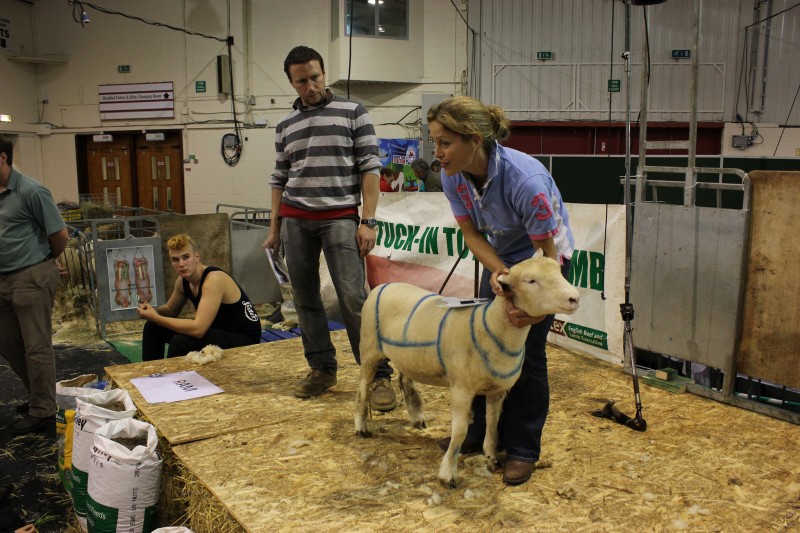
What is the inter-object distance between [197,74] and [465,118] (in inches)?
556

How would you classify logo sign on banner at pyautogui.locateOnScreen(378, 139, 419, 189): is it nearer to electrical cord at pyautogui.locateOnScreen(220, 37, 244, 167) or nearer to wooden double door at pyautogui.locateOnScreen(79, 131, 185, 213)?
electrical cord at pyautogui.locateOnScreen(220, 37, 244, 167)

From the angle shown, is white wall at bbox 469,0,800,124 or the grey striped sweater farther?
white wall at bbox 469,0,800,124

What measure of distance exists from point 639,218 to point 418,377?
7.51ft

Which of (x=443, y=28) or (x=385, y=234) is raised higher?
(x=443, y=28)

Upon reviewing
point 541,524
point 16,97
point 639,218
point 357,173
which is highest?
point 16,97

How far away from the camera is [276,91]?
15.1m

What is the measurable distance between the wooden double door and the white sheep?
14.1 meters

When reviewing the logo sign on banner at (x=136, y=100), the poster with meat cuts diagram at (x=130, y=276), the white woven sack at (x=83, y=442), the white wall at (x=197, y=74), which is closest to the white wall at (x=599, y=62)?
the white wall at (x=197, y=74)

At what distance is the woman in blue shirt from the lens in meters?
2.62

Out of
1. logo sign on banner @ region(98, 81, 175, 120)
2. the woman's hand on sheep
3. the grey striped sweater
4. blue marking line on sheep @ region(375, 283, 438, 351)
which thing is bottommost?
blue marking line on sheep @ region(375, 283, 438, 351)

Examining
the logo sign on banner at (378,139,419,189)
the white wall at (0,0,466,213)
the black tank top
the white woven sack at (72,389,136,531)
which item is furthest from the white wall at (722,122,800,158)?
the white woven sack at (72,389,136,531)

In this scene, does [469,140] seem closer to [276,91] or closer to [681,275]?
[681,275]

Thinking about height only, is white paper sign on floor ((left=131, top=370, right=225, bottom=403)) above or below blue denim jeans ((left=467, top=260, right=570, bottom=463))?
below

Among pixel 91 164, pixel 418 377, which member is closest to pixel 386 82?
pixel 91 164
